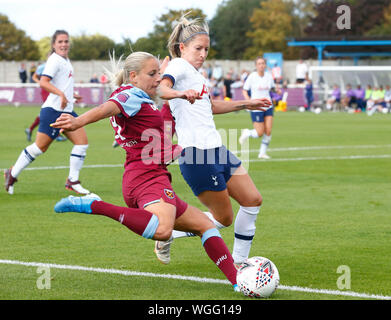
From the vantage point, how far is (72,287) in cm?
603

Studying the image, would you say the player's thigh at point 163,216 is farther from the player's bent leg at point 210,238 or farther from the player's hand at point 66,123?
the player's hand at point 66,123

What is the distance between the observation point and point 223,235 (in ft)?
28.2

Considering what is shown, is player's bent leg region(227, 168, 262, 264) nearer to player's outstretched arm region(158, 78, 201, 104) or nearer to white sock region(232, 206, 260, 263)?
white sock region(232, 206, 260, 263)

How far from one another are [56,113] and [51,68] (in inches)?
28.0

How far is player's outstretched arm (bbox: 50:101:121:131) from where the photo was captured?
5.32m

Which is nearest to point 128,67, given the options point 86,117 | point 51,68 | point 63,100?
point 86,117

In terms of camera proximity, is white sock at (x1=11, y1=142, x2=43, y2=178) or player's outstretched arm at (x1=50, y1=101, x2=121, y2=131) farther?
white sock at (x1=11, y1=142, x2=43, y2=178)

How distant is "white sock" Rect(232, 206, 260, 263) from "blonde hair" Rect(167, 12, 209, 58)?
5.20ft

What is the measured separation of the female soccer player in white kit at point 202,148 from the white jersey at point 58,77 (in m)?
5.15

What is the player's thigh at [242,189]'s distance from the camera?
6.78m

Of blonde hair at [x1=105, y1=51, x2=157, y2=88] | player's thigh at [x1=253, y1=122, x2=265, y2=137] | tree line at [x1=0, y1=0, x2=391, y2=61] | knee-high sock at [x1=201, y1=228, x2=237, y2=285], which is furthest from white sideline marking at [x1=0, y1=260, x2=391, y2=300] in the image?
tree line at [x1=0, y1=0, x2=391, y2=61]

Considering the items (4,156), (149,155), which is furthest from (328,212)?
(4,156)

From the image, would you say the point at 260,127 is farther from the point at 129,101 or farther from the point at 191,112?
the point at 129,101
